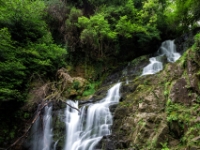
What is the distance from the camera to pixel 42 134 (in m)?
8.95

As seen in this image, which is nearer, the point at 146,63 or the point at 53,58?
the point at 53,58

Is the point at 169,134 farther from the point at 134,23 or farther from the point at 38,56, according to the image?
the point at 134,23

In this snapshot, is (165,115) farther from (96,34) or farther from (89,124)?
(96,34)

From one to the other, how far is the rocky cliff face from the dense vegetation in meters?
5.07

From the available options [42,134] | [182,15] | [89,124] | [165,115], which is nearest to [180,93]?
[165,115]

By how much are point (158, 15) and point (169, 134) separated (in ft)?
40.1

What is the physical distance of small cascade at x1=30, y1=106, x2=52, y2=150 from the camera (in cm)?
860

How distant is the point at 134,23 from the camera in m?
13.7

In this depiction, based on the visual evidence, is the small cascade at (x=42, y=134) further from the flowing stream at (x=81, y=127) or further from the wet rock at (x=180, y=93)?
the wet rock at (x=180, y=93)

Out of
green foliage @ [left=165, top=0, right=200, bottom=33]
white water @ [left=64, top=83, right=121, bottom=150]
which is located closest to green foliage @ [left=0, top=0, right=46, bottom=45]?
white water @ [left=64, top=83, right=121, bottom=150]

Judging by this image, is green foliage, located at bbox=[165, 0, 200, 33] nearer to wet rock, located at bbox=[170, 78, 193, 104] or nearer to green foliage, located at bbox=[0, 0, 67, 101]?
wet rock, located at bbox=[170, 78, 193, 104]

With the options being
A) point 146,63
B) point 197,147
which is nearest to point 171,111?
point 197,147

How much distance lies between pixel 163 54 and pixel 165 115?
871cm

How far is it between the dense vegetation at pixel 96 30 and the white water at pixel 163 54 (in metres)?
1.02
